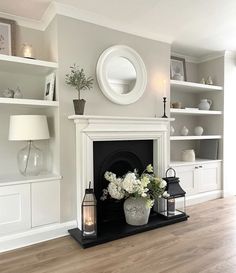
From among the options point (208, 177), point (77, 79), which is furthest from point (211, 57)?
point (77, 79)

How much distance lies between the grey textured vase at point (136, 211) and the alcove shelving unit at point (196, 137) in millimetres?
984

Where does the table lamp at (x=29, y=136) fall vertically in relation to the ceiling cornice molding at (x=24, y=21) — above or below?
below

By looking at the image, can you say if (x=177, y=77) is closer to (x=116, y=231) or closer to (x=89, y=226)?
(x=116, y=231)

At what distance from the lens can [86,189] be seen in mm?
2504

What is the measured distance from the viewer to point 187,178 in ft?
12.1

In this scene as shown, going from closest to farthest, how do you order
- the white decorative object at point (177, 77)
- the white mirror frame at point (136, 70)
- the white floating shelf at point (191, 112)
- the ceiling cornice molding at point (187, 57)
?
the white mirror frame at point (136, 70), the white floating shelf at point (191, 112), the white decorative object at point (177, 77), the ceiling cornice molding at point (187, 57)

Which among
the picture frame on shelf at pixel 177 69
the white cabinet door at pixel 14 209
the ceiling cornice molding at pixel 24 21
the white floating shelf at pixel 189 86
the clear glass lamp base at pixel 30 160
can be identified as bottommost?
the white cabinet door at pixel 14 209

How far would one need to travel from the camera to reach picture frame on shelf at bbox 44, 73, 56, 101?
8.65 feet

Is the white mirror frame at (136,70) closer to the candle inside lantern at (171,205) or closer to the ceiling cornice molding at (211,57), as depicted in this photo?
the candle inside lantern at (171,205)

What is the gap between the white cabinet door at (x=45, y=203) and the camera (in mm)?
2469

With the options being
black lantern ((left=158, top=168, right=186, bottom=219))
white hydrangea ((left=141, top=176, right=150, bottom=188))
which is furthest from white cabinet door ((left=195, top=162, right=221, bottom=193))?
white hydrangea ((left=141, top=176, right=150, bottom=188))

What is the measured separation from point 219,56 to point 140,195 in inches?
117

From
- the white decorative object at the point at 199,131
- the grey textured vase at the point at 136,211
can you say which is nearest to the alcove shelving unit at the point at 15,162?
the grey textured vase at the point at 136,211

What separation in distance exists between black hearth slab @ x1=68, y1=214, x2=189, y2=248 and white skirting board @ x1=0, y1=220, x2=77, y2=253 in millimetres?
84
